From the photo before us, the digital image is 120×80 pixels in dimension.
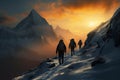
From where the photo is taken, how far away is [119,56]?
26203 mm

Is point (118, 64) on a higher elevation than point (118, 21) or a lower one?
lower

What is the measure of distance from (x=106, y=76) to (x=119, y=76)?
1.26m

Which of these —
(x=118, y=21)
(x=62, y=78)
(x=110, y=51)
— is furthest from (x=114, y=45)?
(x=62, y=78)

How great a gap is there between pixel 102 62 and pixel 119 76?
4425 mm

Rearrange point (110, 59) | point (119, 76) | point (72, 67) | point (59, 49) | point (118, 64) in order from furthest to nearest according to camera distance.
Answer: point (59, 49) < point (72, 67) < point (110, 59) < point (118, 64) < point (119, 76)

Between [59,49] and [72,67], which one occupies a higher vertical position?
[59,49]

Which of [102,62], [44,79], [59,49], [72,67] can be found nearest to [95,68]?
[102,62]

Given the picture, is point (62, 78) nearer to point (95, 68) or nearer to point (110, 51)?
point (95, 68)

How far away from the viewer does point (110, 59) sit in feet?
85.6

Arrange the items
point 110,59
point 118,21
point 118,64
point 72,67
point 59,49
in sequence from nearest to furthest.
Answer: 1. point 118,64
2. point 110,59
3. point 72,67
4. point 118,21
5. point 59,49

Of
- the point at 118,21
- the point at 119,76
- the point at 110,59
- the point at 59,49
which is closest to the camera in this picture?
the point at 119,76

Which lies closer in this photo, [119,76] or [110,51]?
[119,76]

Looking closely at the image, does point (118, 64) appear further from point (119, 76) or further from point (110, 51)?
point (110, 51)

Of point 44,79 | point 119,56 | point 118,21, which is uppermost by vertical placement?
point 118,21
